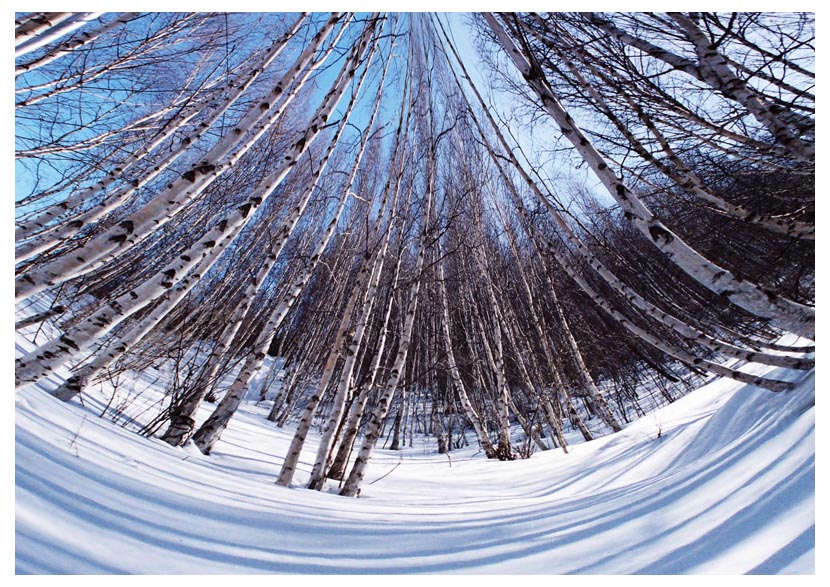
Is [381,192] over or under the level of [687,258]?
over

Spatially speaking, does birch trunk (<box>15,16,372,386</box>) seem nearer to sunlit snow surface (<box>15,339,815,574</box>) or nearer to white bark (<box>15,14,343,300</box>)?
white bark (<box>15,14,343,300</box>)

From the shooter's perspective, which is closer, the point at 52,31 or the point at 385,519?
the point at 52,31

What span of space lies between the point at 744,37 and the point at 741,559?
2.81m

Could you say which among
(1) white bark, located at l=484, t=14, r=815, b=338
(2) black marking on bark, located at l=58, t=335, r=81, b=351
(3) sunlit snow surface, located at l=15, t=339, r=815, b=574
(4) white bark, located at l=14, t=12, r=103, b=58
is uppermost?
(4) white bark, located at l=14, t=12, r=103, b=58

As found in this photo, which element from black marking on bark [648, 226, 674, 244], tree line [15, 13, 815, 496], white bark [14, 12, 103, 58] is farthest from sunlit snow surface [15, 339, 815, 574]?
white bark [14, 12, 103, 58]

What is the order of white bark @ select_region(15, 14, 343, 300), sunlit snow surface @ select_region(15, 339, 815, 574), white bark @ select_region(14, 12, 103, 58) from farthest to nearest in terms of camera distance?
1. white bark @ select_region(14, 12, 103, 58)
2. white bark @ select_region(15, 14, 343, 300)
3. sunlit snow surface @ select_region(15, 339, 815, 574)

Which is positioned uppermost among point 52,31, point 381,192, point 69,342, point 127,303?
point 381,192

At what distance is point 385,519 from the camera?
6.14 feet

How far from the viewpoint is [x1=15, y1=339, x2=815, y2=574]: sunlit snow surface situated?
1.21 m

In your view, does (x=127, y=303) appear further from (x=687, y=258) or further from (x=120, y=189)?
(x=687, y=258)

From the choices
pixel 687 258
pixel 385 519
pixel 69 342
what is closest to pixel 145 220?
A: pixel 69 342

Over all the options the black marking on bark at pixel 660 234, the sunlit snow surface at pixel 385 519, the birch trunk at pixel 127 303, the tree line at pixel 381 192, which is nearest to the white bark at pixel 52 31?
the tree line at pixel 381 192
